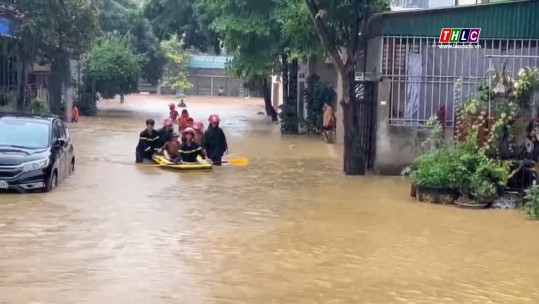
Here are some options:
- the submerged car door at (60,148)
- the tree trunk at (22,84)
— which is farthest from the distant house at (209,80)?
the submerged car door at (60,148)

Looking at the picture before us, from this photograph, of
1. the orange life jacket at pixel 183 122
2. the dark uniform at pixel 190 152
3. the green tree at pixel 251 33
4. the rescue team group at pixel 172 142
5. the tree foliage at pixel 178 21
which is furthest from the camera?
the tree foliage at pixel 178 21

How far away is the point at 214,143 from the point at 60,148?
198 inches

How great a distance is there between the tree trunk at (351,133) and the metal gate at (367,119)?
303 millimetres

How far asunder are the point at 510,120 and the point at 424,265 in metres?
5.41

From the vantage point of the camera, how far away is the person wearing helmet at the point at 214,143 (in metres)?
19.3

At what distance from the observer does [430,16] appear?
57.6 ft

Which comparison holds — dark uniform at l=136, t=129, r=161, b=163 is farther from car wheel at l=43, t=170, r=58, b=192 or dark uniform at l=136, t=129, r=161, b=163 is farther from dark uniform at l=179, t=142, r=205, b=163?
car wheel at l=43, t=170, r=58, b=192

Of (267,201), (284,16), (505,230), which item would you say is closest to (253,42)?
(284,16)

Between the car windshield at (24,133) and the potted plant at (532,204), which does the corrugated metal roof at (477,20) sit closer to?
the potted plant at (532,204)

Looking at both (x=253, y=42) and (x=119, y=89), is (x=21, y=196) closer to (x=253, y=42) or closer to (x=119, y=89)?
(x=253, y=42)

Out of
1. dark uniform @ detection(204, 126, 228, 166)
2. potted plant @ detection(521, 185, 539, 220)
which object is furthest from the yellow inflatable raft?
potted plant @ detection(521, 185, 539, 220)

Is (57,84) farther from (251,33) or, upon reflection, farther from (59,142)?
(59,142)

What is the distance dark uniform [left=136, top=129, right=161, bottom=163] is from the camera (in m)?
19.2

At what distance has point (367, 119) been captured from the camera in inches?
738
